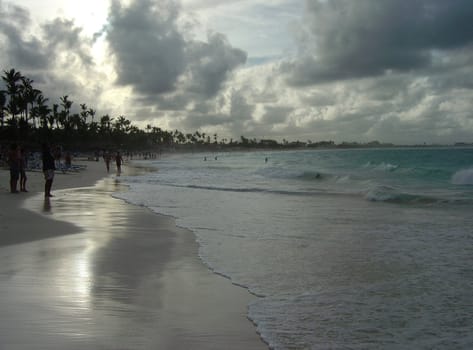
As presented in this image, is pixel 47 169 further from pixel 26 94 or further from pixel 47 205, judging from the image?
pixel 26 94

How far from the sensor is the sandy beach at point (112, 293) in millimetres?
3871

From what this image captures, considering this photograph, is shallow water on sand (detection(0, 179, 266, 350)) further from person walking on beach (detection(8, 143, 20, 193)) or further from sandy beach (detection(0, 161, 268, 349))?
person walking on beach (detection(8, 143, 20, 193))

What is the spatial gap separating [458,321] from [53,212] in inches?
396

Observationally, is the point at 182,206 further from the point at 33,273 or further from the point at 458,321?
the point at 458,321

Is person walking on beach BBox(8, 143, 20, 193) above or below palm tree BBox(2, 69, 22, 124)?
below


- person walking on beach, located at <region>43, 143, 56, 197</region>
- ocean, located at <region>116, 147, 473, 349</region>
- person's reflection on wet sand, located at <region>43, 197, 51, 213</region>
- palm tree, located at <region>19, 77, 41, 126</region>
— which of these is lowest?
ocean, located at <region>116, 147, 473, 349</region>

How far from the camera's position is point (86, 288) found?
524cm

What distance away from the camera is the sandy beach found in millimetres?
3871

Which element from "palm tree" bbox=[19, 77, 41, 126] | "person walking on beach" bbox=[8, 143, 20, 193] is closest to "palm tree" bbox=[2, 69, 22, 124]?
"palm tree" bbox=[19, 77, 41, 126]

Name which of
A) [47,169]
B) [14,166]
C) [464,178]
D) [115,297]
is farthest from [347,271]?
[464,178]

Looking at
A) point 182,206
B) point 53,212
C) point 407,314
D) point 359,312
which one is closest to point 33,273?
point 359,312

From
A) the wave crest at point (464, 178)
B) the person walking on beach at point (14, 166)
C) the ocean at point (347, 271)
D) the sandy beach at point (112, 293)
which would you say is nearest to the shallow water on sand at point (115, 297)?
the sandy beach at point (112, 293)

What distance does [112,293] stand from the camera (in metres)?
5.11

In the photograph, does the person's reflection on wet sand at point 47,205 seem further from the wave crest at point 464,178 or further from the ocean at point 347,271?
the wave crest at point 464,178
